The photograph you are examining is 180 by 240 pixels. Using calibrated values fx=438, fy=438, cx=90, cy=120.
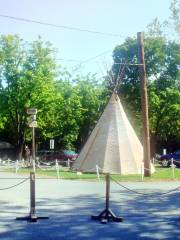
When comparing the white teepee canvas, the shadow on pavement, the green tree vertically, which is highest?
the green tree

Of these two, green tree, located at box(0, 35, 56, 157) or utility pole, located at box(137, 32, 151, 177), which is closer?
utility pole, located at box(137, 32, 151, 177)

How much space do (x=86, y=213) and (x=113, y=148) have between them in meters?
16.7

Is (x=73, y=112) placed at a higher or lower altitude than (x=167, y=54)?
lower

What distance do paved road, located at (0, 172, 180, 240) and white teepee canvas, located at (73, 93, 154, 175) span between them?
8.96m

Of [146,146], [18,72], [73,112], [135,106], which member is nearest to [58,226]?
[146,146]

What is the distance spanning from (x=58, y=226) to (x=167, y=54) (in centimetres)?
4613

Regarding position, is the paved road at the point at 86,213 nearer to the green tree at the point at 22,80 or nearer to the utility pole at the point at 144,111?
the utility pole at the point at 144,111

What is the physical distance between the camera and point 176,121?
5934 centimetres

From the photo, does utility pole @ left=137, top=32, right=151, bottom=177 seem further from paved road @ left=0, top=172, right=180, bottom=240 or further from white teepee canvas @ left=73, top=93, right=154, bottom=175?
paved road @ left=0, top=172, right=180, bottom=240

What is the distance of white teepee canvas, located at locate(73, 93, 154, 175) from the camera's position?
28.8 meters

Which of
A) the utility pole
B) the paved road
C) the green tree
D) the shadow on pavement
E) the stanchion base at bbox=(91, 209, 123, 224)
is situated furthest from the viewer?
the green tree

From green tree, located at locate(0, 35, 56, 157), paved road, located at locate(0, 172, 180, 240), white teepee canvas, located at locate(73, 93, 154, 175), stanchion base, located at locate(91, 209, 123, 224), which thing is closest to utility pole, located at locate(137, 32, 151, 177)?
white teepee canvas, located at locate(73, 93, 154, 175)

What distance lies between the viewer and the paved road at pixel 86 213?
31.6ft

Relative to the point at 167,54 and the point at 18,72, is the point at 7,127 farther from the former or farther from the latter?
the point at 167,54
